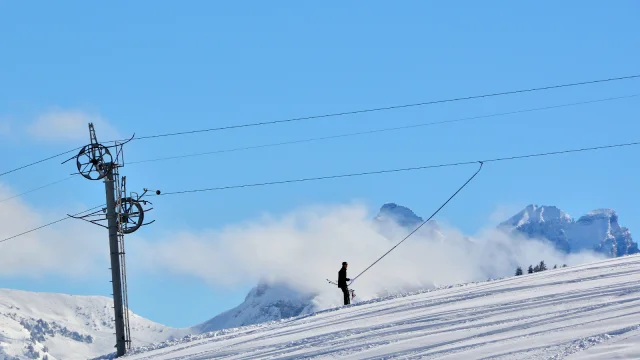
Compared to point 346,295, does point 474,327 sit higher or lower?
lower

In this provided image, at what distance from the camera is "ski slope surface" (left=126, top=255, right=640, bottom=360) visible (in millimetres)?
20609

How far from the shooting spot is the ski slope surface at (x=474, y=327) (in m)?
20.6

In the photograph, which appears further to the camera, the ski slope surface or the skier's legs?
the skier's legs

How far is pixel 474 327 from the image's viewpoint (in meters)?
24.2

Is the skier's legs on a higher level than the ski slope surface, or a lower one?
higher

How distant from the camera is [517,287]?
31.2 meters

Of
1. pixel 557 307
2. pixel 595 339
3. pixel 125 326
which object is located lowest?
pixel 595 339

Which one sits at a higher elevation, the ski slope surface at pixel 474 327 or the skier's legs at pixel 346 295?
the skier's legs at pixel 346 295

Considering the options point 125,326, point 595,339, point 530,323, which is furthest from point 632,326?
point 125,326

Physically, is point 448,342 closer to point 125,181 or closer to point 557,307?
point 557,307

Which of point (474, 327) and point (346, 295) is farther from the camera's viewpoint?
point (346, 295)

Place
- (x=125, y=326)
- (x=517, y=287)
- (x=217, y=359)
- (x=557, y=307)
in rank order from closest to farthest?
(x=557, y=307) < (x=217, y=359) < (x=517, y=287) < (x=125, y=326)

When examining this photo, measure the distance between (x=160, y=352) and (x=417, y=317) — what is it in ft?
27.9

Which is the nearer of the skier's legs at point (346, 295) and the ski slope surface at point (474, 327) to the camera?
the ski slope surface at point (474, 327)
